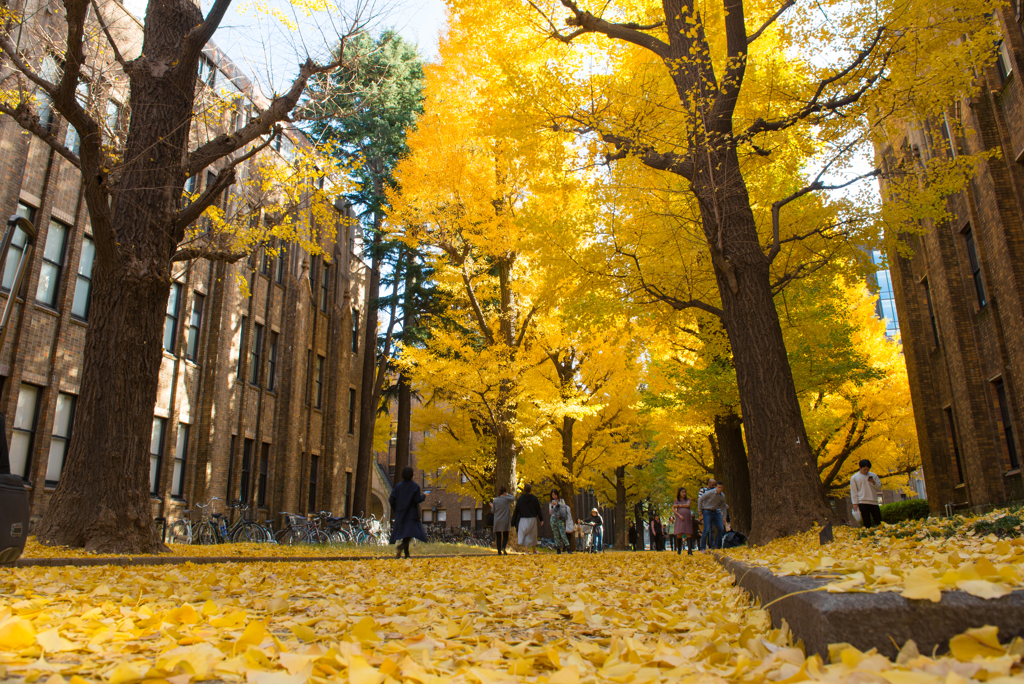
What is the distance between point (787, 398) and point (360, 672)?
806 cm

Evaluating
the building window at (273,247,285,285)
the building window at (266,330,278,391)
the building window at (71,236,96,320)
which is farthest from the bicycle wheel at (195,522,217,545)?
the building window at (273,247,285,285)

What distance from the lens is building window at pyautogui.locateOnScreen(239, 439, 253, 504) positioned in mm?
21766

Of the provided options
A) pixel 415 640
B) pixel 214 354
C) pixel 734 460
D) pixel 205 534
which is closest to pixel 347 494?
pixel 214 354

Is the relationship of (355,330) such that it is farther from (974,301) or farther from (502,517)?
(974,301)

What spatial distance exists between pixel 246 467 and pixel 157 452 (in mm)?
4344

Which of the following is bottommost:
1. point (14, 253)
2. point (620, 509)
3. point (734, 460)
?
point (620, 509)

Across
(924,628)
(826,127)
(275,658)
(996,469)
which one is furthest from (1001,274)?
(275,658)

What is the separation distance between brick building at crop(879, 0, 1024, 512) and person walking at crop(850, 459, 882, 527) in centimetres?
368

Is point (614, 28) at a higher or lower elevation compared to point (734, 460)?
higher

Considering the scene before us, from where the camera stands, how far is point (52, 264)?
14.8m

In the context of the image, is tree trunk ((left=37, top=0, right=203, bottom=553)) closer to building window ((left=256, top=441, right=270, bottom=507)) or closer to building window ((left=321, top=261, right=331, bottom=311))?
building window ((left=256, top=441, right=270, bottom=507))

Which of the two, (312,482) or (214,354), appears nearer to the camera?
(214,354)

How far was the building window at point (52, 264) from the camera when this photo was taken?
47.6 ft

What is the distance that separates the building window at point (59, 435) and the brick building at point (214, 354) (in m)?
0.03
